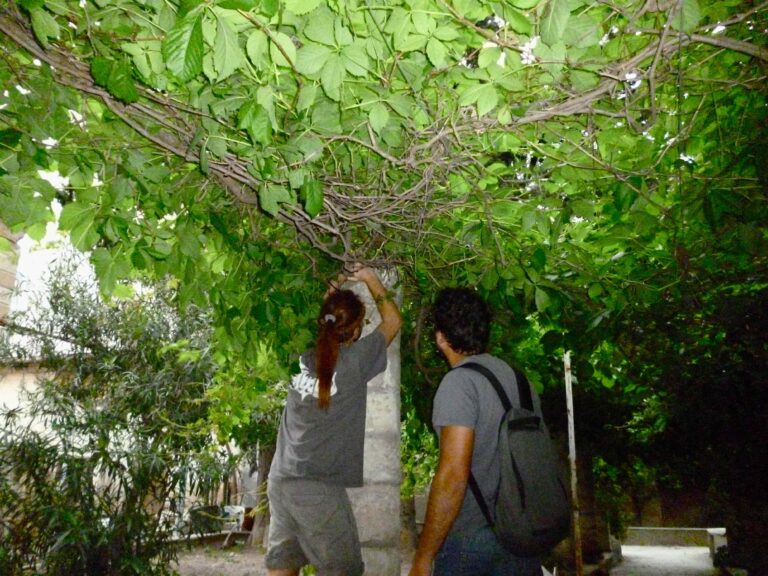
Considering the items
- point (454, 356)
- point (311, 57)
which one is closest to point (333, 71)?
point (311, 57)

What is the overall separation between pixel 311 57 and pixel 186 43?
1.11ft

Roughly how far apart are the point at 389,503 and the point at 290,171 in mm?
1670

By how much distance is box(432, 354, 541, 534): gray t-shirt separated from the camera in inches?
80.5

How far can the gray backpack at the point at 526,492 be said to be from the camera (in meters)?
1.94

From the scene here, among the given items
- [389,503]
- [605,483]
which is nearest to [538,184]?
[389,503]

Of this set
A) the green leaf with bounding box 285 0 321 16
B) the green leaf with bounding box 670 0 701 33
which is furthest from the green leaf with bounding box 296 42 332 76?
the green leaf with bounding box 670 0 701 33

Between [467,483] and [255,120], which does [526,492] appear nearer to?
[467,483]

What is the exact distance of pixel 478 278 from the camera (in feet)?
9.59

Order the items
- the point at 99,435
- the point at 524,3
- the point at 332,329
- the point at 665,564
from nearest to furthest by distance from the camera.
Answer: the point at 524,3 → the point at 332,329 → the point at 99,435 → the point at 665,564

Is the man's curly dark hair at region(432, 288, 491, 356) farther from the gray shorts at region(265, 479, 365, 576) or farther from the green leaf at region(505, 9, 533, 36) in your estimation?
the green leaf at region(505, 9, 533, 36)

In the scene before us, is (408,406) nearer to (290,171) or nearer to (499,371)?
(499,371)

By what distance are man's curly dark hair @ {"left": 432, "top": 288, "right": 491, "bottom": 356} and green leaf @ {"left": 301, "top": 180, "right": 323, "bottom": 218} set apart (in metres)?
0.88

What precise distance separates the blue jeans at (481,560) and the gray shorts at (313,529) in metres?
0.57

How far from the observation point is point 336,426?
2.59 metres
